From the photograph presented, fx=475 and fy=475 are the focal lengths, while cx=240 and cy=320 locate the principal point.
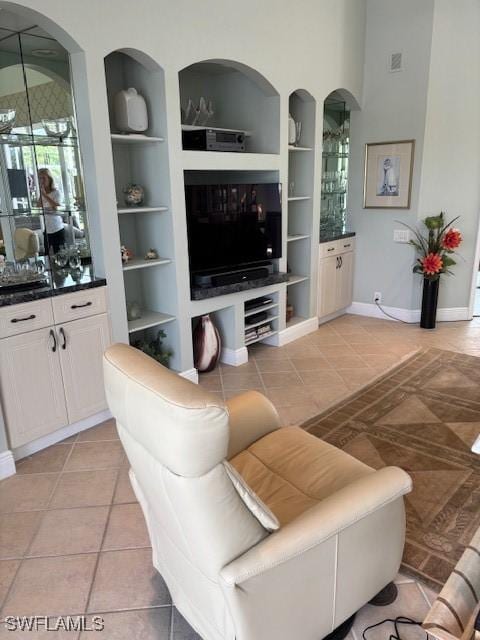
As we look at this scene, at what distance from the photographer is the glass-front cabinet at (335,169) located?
209 inches

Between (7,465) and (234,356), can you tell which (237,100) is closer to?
(234,356)

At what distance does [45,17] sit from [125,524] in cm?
260

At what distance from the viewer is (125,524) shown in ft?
7.41

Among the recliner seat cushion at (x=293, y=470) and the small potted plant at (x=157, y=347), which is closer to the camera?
the recliner seat cushion at (x=293, y=470)

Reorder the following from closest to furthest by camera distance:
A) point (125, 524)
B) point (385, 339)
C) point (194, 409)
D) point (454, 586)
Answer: point (194, 409) < point (454, 586) < point (125, 524) < point (385, 339)

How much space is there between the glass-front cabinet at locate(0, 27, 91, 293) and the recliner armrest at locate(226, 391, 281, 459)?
1479 mm

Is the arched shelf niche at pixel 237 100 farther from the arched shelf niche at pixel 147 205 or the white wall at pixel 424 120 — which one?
the white wall at pixel 424 120

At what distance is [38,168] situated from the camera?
10.3 ft

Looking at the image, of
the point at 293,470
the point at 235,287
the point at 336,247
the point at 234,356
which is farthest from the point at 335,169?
the point at 293,470

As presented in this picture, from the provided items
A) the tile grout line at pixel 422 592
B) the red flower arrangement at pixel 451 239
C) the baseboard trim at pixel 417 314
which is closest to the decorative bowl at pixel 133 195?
the tile grout line at pixel 422 592

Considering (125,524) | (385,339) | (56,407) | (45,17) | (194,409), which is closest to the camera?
(194,409)

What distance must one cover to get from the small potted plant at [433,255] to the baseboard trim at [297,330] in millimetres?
1179

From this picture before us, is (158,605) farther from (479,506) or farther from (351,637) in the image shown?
(479,506)

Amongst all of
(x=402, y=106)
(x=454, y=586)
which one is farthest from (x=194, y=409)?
(x=402, y=106)
